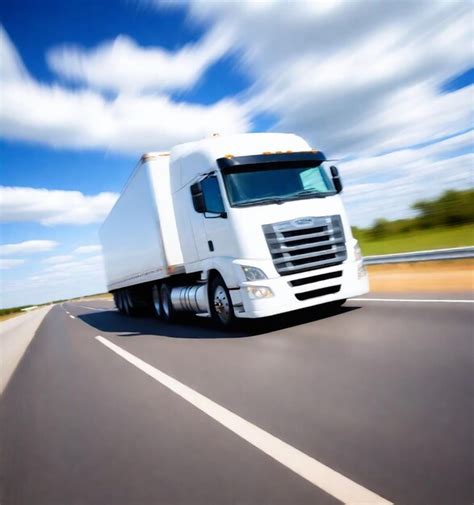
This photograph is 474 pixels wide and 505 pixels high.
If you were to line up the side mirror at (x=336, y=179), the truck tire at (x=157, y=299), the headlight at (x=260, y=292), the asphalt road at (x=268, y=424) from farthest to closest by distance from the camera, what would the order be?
the truck tire at (x=157, y=299), the side mirror at (x=336, y=179), the headlight at (x=260, y=292), the asphalt road at (x=268, y=424)

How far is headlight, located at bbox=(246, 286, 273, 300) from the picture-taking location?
282 inches

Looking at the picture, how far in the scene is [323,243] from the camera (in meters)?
7.61

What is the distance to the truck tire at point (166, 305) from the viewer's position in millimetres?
11952

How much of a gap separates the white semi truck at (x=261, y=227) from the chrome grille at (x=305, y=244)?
0.02 metres

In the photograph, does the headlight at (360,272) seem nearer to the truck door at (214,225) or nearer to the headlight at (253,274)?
the headlight at (253,274)

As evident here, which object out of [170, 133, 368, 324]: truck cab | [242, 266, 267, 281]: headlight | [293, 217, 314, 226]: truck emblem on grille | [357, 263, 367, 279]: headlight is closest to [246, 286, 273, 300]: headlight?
[170, 133, 368, 324]: truck cab

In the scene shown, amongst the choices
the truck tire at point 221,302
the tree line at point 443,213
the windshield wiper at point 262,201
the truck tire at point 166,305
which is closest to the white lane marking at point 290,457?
the truck tire at point 221,302

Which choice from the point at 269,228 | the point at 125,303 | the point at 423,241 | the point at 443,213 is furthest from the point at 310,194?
the point at 443,213

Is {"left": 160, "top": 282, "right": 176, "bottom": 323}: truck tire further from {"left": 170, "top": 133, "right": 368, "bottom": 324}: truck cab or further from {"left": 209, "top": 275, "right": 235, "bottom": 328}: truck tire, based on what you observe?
{"left": 170, "top": 133, "right": 368, "bottom": 324}: truck cab

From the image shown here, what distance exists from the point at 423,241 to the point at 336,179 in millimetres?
16093

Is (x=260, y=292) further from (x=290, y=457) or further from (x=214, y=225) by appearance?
(x=290, y=457)

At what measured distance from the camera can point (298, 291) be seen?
287 inches

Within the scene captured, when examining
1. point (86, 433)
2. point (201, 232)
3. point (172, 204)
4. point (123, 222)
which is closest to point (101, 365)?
point (201, 232)

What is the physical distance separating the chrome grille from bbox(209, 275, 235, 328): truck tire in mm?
1321
